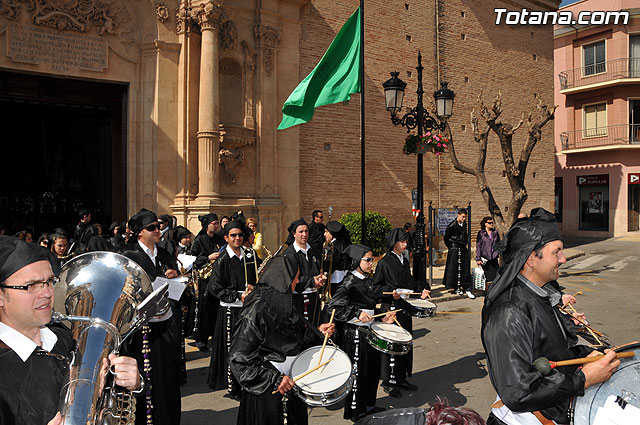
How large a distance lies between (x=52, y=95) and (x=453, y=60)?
17663mm

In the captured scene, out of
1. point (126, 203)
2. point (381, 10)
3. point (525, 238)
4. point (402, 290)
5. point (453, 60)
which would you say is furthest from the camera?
point (453, 60)

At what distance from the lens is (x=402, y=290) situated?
6680 mm

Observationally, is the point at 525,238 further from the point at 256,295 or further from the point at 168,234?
the point at 168,234

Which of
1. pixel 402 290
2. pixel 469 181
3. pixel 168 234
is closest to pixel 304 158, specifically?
pixel 168 234

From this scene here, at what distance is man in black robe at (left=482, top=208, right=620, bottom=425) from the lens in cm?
256

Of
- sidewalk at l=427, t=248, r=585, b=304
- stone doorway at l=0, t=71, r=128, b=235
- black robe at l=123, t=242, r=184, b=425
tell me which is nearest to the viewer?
black robe at l=123, t=242, r=184, b=425

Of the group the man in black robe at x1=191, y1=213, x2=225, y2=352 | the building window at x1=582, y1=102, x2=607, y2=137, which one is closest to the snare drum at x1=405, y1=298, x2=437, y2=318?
the man in black robe at x1=191, y1=213, x2=225, y2=352

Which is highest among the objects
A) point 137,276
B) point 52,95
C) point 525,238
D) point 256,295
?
point 52,95

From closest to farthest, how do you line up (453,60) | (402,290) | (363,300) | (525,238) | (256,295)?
1. (525,238)
2. (256,295)
3. (363,300)
4. (402,290)
5. (453,60)

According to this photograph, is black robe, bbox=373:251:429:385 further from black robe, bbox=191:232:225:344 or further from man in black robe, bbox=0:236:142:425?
man in black robe, bbox=0:236:142:425

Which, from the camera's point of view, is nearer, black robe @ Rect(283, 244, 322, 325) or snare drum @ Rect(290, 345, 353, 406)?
snare drum @ Rect(290, 345, 353, 406)

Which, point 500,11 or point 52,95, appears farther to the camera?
point 500,11

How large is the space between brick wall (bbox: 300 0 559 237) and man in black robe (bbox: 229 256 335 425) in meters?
14.3

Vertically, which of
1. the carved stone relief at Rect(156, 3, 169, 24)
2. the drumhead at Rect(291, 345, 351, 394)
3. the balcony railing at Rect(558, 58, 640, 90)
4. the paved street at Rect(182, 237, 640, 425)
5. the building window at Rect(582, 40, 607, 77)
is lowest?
the paved street at Rect(182, 237, 640, 425)
